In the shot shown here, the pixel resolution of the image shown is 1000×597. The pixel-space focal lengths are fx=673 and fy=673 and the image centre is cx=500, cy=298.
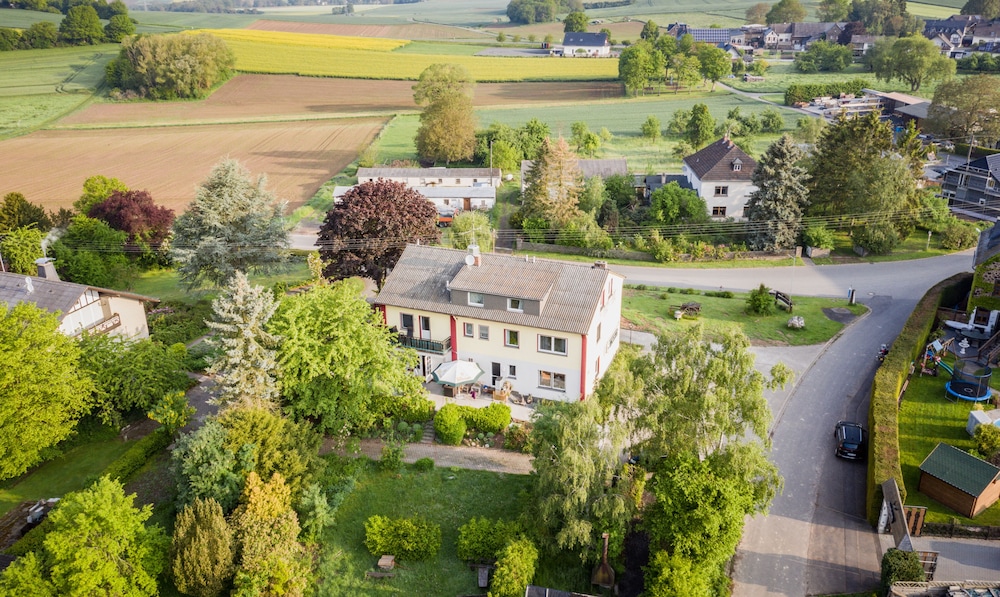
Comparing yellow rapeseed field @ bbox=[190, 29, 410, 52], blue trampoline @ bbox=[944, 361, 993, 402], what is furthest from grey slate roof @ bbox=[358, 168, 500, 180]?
yellow rapeseed field @ bbox=[190, 29, 410, 52]

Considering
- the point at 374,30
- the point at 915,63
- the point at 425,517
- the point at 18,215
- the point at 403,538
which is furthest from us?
the point at 374,30

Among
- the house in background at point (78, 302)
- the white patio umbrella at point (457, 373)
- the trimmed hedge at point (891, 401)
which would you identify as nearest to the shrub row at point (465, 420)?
the white patio umbrella at point (457, 373)

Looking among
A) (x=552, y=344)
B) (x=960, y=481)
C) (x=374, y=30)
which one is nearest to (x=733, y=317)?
(x=552, y=344)

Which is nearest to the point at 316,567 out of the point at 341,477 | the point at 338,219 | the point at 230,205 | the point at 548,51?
the point at 341,477

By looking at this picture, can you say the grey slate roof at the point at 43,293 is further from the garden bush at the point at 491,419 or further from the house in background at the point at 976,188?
the house in background at the point at 976,188

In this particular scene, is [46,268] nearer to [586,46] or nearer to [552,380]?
[552,380]

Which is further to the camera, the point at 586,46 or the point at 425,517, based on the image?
the point at 586,46

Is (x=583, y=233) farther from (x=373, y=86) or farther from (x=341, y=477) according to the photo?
(x=373, y=86)
